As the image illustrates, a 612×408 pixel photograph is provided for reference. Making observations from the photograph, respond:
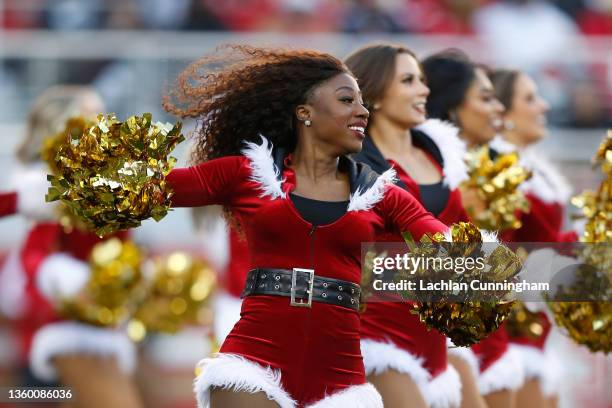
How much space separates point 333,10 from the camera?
1181cm

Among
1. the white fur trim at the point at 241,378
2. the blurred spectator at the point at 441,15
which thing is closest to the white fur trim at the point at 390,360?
the white fur trim at the point at 241,378

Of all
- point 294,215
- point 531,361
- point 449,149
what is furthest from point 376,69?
point 531,361

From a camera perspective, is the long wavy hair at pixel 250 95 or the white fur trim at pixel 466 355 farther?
the white fur trim at pixel 466 355

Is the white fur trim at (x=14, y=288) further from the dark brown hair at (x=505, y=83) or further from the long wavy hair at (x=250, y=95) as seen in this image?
the long wavy hair at (x=250, y=95)

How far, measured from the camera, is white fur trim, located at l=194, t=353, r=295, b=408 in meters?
3.86

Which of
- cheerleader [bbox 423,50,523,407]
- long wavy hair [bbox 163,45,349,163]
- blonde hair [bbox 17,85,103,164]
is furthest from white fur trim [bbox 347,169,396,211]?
blonde hair [bbox 17,85,103,164]

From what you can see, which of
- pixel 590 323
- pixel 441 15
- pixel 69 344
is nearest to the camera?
pixel 590 323

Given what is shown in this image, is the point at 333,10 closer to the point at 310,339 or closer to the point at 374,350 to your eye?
the point at 374,350

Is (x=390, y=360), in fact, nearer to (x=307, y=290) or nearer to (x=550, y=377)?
(x=307, y=290)

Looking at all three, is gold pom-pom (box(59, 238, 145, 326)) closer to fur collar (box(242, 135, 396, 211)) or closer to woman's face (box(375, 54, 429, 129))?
woman's face (box(375, 54, 429, 129))

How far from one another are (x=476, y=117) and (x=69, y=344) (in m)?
2.39

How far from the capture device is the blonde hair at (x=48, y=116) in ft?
22.9

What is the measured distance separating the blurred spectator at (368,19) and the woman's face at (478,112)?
17.5ft

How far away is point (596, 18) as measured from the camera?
481 inches
